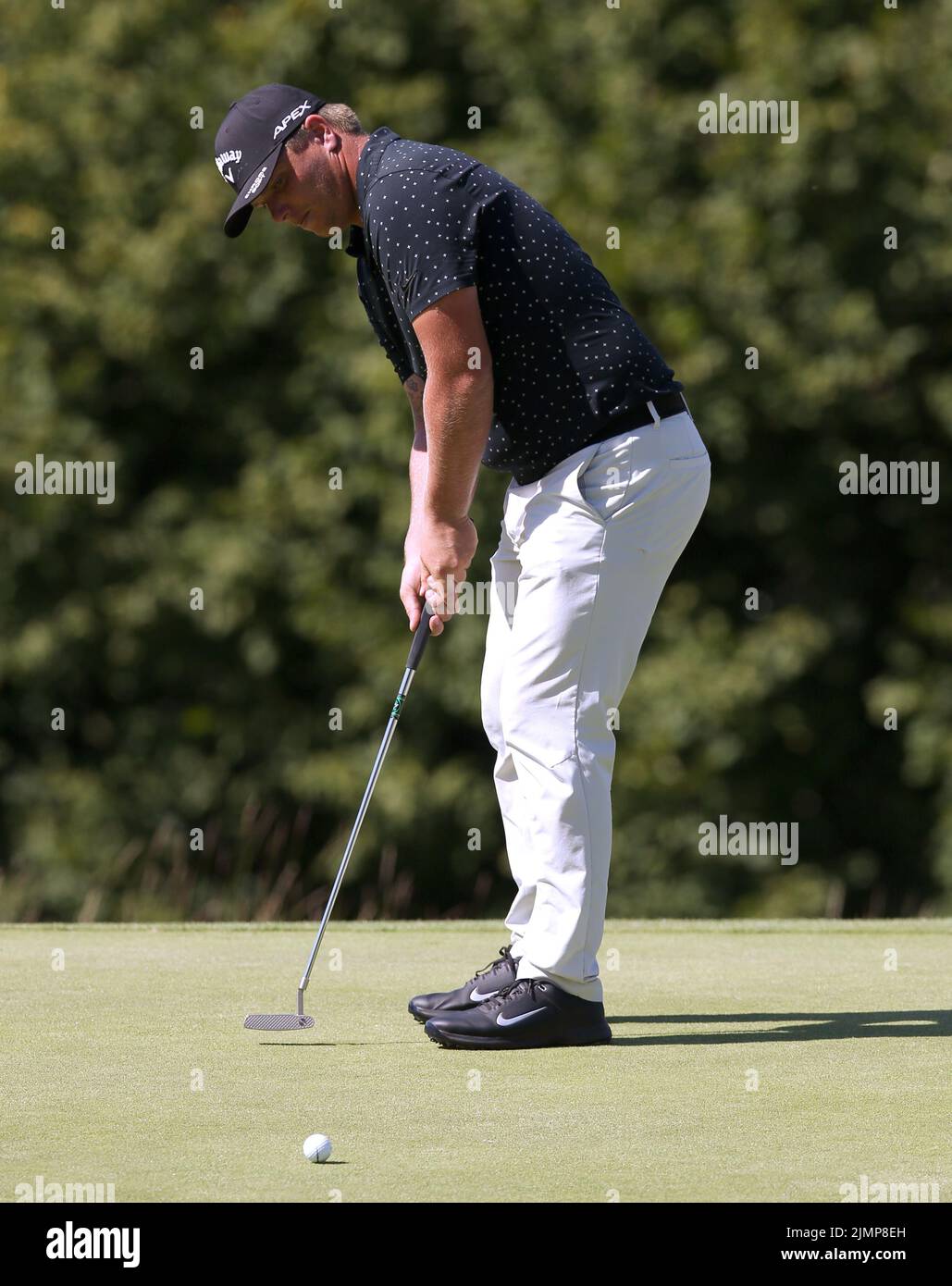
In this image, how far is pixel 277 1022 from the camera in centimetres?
352

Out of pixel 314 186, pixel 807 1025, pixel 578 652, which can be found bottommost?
pixel 807 1025

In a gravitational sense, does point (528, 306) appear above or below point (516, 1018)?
above

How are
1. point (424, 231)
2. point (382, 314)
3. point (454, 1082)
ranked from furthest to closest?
point (382, 314) → point (424, 231) → point (454, 1082)

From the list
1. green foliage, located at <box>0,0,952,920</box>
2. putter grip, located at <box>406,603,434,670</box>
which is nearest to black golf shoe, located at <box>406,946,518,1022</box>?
putter grip, located at <box>406,603,434,670</box>

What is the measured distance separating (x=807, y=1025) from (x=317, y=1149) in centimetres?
153

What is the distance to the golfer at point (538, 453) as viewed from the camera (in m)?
3.53

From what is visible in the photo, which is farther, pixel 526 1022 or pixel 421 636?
pixel 421 636

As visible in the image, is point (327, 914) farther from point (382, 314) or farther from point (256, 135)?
point (256, 135)

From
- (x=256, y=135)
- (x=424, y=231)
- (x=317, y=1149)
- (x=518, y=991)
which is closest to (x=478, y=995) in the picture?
(x=518, y=991)

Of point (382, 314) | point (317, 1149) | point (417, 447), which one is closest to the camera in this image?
point (317, 1149)

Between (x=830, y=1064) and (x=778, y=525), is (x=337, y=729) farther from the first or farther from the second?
(x=830, y=1064)

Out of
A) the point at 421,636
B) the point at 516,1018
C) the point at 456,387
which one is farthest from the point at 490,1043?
the point at 456,387

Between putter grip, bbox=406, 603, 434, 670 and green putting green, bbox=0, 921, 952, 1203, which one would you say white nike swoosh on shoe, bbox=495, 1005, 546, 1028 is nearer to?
green putting green, bbox=0, 921, 952, 1203

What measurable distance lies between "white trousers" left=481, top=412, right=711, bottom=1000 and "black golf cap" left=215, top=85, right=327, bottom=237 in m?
0.79
